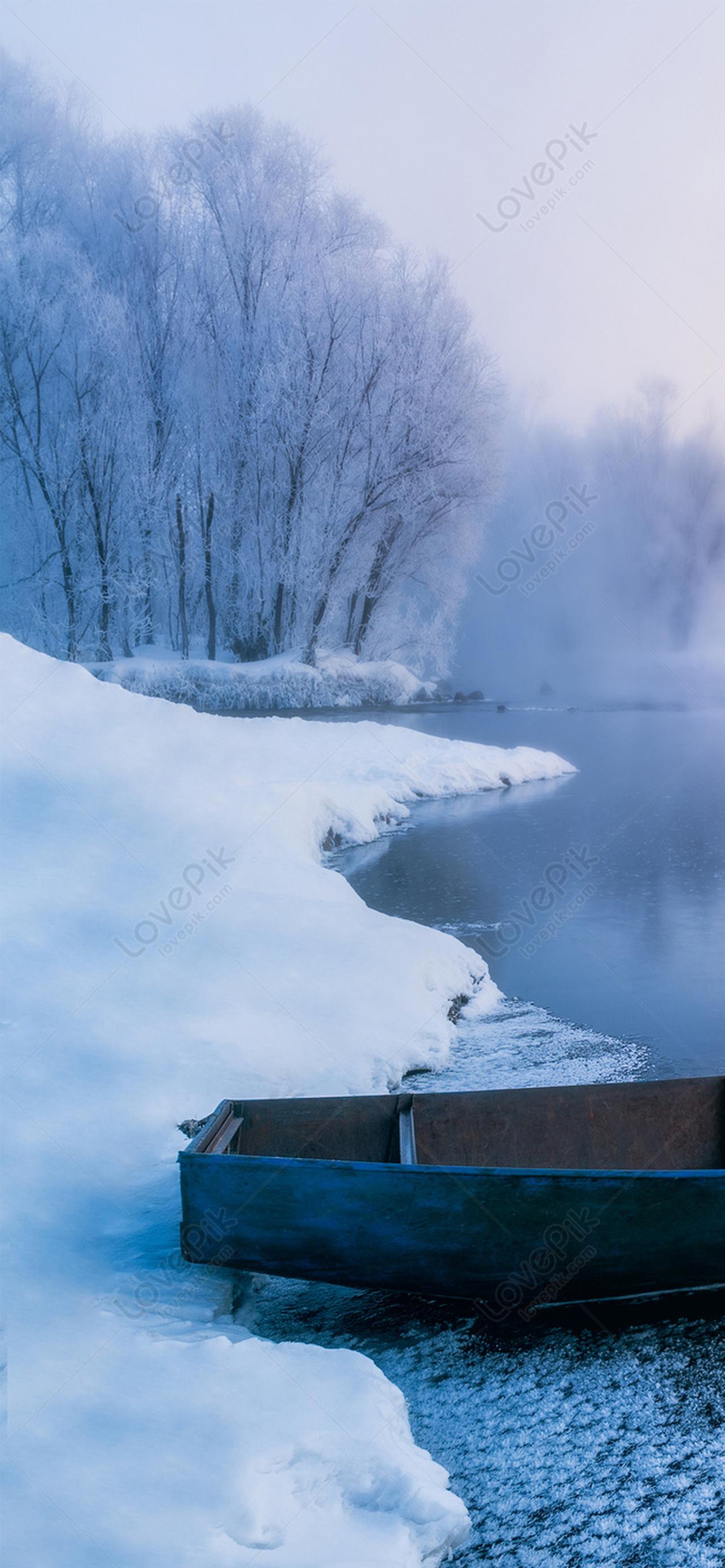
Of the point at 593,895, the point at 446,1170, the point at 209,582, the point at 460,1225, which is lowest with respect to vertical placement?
the point at 593,895

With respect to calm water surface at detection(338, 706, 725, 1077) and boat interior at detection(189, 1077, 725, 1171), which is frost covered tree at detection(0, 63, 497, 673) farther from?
boat interior at detection(189, 1077, 725, 1171)

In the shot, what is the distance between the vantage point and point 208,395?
21.0 m

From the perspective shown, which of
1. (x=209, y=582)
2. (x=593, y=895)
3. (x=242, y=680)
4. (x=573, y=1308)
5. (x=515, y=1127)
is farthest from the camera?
(x=209, y=582)

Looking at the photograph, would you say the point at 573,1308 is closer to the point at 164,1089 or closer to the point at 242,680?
the point at 164,1089

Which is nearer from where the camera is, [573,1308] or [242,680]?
[573,1308]

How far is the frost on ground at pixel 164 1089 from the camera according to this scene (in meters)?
2.70

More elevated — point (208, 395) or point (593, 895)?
point (208, 395)

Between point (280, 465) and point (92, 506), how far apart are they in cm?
398

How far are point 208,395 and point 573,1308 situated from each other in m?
20.3

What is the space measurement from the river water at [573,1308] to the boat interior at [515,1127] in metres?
0.61

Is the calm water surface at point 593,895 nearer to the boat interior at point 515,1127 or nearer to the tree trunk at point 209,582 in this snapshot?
the boat interior at point 515,1127

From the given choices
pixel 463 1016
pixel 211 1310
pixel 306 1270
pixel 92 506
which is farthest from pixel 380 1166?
pixel 92 506

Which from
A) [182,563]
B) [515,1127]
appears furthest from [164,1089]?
[182,563]

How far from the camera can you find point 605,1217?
363cm
